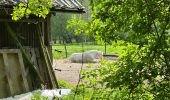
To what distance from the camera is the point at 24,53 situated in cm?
1045

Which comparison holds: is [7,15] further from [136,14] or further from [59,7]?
[136,14]

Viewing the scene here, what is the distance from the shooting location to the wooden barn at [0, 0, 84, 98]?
10133 mm

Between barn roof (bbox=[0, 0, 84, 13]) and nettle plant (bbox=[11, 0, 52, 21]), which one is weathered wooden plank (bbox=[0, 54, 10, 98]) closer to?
barn roof (bbox=[0, 0, 84, 13])

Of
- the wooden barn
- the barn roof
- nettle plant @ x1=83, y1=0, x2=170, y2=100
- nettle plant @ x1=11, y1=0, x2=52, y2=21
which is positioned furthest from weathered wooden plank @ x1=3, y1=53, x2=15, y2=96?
A: nettle plant @ x1=83, y1=0, x2=170, y2=100

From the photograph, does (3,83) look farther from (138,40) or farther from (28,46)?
(138,40)

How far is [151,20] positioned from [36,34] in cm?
831

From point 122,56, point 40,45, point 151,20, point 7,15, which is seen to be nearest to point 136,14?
point 151,20

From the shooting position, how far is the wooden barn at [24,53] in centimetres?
1013

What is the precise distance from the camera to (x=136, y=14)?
3098 millimetres

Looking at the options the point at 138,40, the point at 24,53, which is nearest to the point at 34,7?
the point at 138,40

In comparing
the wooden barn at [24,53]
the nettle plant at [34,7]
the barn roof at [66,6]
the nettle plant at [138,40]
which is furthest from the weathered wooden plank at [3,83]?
the nettle plant at [138,40]

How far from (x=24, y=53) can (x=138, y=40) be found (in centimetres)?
747

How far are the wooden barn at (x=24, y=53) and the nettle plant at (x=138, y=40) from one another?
6.46 meters

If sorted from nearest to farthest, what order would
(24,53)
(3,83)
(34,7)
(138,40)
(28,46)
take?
(138,40) → (34,7) → (3,83) → (24,53) → (28,46)
